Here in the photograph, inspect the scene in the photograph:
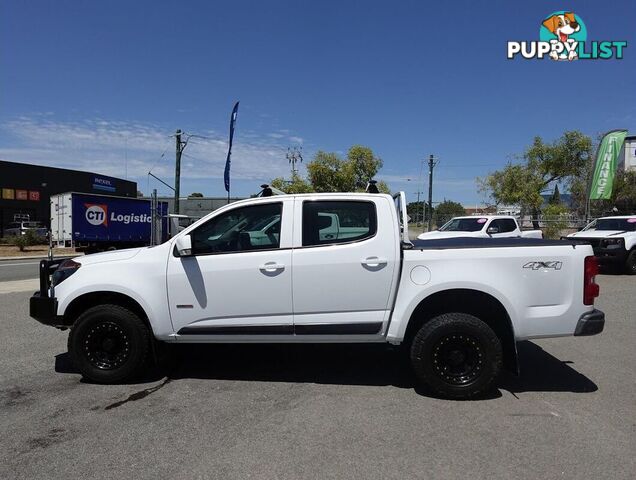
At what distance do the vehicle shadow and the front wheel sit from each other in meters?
0.21

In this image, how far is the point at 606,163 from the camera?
85.9 feet

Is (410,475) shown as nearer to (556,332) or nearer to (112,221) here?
(556,332)

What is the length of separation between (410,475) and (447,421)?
0.99 m

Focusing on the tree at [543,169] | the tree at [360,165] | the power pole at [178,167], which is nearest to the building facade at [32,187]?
the power pole at [178,167]

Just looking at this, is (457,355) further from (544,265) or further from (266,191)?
(266,191)

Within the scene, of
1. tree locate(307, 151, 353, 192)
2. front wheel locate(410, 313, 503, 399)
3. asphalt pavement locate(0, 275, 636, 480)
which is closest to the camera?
asphalt pavement locate(0, 275, 636, 480)

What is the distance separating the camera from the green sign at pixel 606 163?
2580 cm

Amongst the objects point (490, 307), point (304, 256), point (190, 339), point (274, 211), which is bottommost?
point (190, 339)

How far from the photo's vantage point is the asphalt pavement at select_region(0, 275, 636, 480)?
3.44 meters

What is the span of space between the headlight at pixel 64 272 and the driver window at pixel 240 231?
1.31 metres

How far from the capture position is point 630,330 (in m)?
7.58

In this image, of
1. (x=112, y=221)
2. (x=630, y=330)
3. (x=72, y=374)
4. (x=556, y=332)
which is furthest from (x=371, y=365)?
(x=112, y=221)

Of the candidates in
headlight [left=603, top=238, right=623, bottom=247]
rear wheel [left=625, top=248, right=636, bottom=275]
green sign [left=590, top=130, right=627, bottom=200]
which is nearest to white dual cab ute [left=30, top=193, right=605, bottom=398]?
headlight [left=603, top=238, right=623, bottom=247]

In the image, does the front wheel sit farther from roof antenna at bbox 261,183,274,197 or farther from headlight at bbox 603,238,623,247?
headlight at bbox 603,238,623,247
